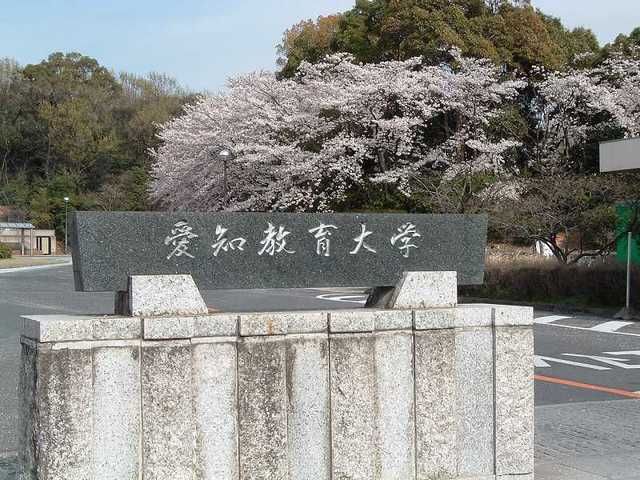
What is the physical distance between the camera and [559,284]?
21.7m

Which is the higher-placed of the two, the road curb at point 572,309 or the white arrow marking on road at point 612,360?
the white arrow marking on road at point 612,360

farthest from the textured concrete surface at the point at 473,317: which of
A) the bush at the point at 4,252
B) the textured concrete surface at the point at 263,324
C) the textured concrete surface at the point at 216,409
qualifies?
the bush at the point at 4,252

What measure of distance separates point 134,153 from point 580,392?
6237 cm

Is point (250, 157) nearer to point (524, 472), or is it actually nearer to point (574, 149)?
point (574, 149)

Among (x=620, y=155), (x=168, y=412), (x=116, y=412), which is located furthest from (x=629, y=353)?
(x=116, y=412)

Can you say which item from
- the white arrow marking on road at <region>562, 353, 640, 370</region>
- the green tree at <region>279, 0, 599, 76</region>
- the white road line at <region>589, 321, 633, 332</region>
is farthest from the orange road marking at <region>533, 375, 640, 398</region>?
the green tree at <region>279, 0, 599, 76</region>

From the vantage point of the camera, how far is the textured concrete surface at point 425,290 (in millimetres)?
5391

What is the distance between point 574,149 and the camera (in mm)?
31422

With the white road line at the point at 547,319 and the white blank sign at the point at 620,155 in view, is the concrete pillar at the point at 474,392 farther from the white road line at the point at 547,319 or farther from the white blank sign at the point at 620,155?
the white road line at the point at 547,319

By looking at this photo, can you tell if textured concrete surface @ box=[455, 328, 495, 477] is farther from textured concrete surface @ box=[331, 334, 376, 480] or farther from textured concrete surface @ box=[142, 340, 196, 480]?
textured concrete surface @ box=[142, 340, 196, 480]

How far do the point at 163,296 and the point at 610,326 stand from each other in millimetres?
14488

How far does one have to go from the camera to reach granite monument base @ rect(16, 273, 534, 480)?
450 cm

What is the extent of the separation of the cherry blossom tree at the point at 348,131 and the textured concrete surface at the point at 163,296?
24686 millimetres

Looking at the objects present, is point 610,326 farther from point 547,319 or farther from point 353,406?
point 353,406
